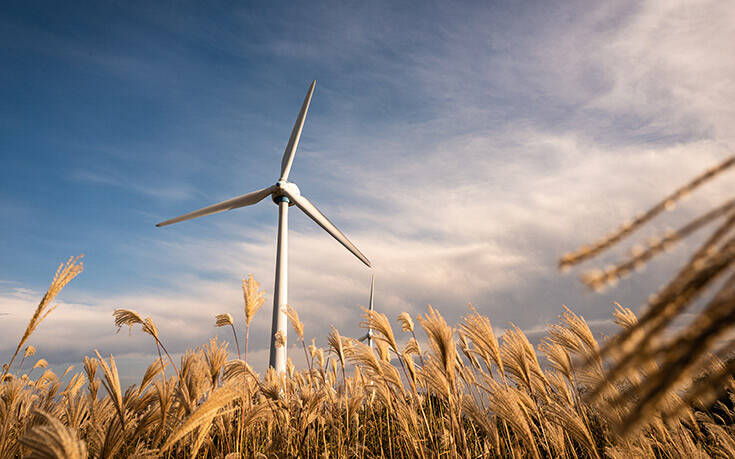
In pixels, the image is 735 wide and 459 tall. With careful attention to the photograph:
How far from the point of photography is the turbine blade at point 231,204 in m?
20.1

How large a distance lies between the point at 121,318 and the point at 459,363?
→ 4.40 meters

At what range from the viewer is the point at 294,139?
72.5 feet

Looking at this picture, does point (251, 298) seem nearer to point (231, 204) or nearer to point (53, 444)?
point (53, 444)

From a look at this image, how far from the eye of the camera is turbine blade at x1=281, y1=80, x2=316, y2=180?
21969mm

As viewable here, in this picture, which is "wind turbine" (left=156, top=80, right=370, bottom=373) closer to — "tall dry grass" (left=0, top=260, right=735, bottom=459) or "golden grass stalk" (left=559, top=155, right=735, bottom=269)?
"tall dry grass" (left=0, top=260, right=735, bottom=459)

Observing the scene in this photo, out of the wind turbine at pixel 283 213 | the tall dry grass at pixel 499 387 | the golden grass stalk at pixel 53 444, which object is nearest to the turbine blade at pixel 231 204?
the wind turbine at pixel 283 213

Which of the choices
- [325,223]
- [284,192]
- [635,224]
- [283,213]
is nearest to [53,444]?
[635,224]

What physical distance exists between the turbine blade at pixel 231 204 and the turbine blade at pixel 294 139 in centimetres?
160

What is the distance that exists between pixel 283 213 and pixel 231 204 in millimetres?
2770

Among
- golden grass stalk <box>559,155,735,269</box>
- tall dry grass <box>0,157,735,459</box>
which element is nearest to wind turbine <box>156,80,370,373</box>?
tall dry grass <box>0,157,735,459</box>

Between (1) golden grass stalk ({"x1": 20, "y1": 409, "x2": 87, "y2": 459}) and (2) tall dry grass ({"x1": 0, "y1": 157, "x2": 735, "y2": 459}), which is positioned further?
(1) golden grass stalk ({"x1": 20, "y1": 409, "x2": 87, "y2": 459})

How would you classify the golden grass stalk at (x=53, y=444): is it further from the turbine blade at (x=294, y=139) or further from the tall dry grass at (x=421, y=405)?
the turbine blade at (x=294, y=139)

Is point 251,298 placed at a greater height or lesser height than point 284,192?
lesser

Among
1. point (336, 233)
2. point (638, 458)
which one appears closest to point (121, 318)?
point (638, 458)
